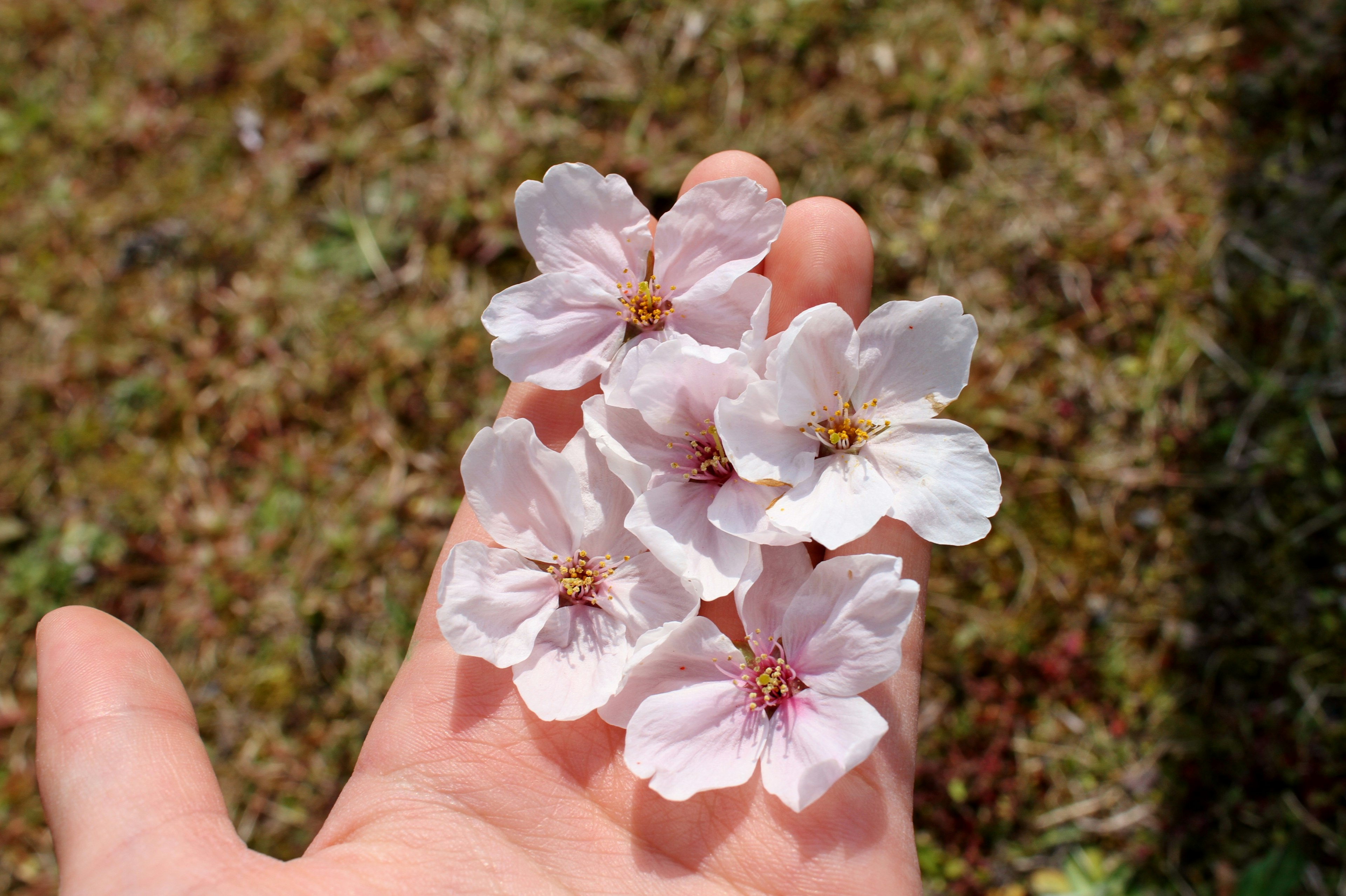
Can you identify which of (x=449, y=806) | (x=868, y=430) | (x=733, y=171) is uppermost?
(x=733, y=171)

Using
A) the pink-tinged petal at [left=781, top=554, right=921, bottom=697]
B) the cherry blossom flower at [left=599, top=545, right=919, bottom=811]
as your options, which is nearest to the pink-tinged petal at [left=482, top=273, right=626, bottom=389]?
the cherry blossom flower at [left=599, top=545, right=919, bottom=811]

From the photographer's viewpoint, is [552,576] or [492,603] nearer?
[492,603]

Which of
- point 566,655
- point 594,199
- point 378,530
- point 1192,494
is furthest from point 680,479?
point 1192,494

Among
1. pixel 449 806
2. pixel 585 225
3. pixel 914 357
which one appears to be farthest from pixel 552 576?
pixel 914 357

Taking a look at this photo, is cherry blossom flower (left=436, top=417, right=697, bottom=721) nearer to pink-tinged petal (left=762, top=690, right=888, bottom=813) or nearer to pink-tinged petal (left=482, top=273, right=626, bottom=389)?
pink-tinged petal (left=482, top=273, right=626, bottom=389)

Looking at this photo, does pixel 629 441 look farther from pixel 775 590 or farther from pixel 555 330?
pixel 775 590

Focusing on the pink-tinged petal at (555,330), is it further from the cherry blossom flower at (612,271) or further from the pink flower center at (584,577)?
the pink flower center at (584,577)

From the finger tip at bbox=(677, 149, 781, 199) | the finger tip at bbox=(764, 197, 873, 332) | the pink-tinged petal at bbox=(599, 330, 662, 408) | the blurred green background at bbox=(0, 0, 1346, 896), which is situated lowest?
the blurred green background at bbox=(0, 0, 1346, 896)
